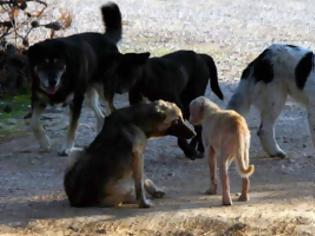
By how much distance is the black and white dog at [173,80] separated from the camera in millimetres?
10266

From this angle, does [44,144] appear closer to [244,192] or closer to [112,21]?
[112,21]

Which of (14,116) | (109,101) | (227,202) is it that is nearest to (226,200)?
(227,202)

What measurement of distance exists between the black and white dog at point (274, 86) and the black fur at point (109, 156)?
2.33 metres

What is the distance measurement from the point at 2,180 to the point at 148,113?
6.16 ft

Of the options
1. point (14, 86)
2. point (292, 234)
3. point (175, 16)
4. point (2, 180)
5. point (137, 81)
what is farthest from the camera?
point (175, 16)

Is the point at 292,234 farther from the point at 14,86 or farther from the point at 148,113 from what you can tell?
the point at 14,86

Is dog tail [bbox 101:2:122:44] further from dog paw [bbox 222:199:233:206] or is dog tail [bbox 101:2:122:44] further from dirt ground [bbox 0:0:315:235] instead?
dog paw [bbox 222:199:233:206]

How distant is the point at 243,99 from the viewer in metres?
10.5

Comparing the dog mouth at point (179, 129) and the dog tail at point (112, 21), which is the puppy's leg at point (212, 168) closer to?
the dog mouth at point (179, 129)

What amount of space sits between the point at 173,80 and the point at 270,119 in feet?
3.70

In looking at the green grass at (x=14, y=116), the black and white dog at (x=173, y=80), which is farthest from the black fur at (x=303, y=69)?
the green grass at (x=14, y=116)

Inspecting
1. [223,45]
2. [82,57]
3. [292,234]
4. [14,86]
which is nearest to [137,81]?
[82,57]

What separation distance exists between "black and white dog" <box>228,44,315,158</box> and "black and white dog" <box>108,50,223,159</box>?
0.47 metres

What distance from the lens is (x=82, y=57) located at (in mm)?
10664
